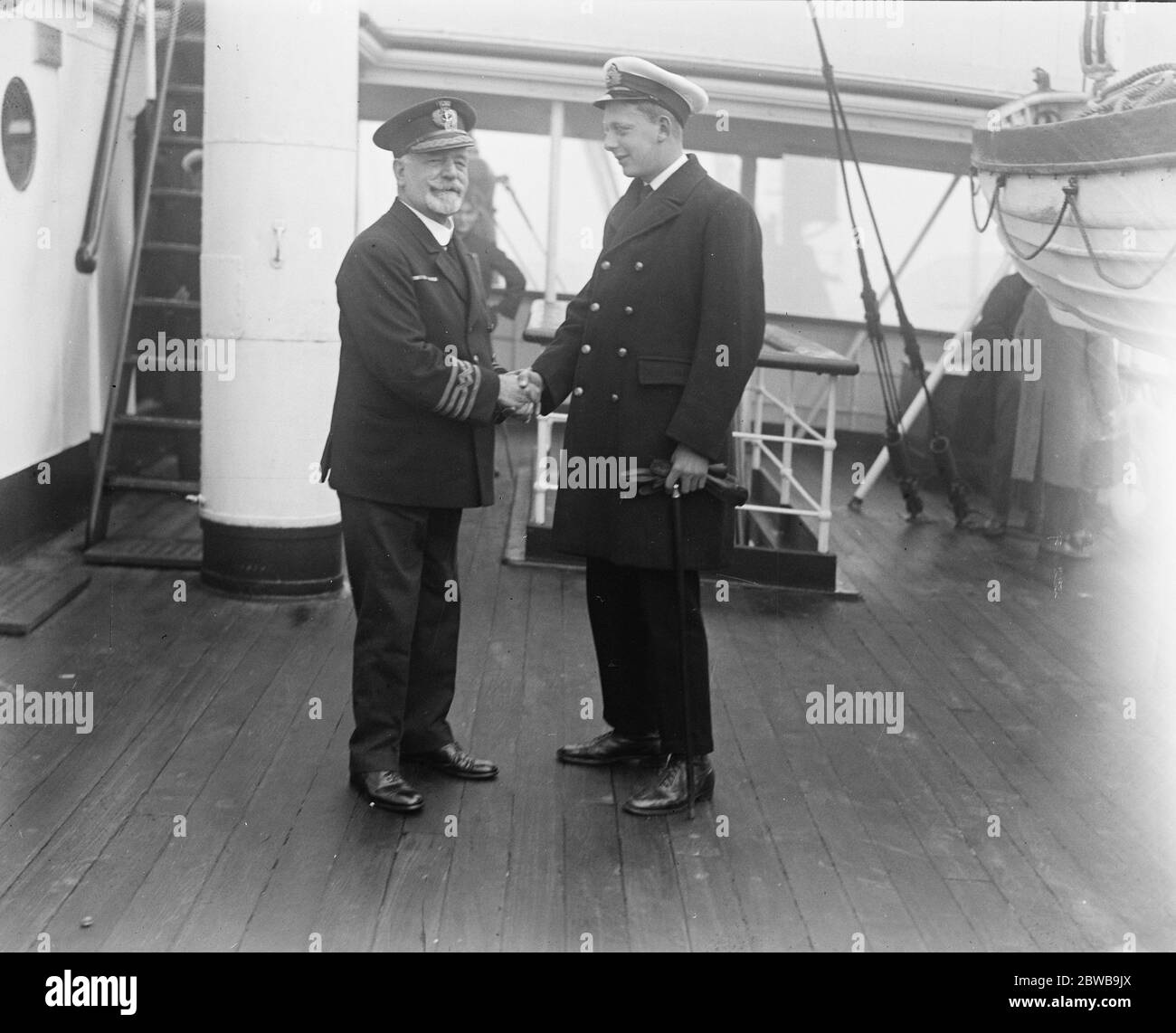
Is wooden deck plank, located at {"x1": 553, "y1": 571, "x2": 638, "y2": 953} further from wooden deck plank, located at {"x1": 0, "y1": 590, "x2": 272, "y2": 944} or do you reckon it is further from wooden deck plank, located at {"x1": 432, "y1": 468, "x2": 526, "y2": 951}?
wooden deck plank, located at {"x1": 0, "y1": 590, "x2": 272, "y2": 944}

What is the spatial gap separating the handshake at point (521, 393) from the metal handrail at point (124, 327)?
2.75 m

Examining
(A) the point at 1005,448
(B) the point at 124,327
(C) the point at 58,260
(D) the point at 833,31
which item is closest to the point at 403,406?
(B) the point at 124,327

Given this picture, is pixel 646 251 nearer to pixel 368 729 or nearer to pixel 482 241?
pixel 368 729

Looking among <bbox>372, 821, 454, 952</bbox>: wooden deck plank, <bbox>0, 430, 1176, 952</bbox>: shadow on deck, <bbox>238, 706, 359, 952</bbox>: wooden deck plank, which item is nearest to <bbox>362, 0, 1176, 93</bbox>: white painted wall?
<bbox>0, 430, 1176, 952</bbox>: shadow on deck

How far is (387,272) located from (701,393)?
0.83 metres

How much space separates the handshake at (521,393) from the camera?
400cm

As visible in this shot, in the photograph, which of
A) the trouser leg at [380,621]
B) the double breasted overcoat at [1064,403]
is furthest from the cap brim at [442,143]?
the double breasted overcoat at [1064,403]

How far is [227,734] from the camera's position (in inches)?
172

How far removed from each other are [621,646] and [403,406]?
913mm

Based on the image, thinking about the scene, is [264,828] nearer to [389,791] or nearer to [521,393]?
[389,791]

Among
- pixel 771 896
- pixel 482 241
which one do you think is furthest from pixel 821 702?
pixel 482 241

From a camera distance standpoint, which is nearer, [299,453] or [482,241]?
[299,453]

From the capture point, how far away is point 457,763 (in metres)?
4.12

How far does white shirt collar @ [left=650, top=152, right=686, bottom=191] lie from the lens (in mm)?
3988
